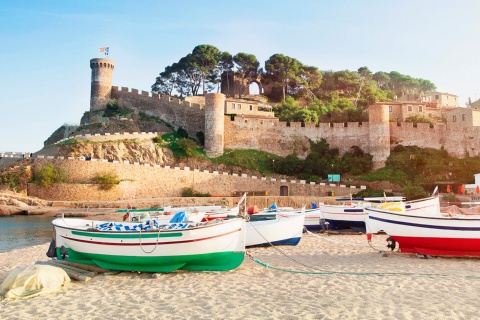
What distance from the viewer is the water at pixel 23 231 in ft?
49.2

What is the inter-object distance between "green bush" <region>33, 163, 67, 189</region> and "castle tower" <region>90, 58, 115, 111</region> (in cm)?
1590

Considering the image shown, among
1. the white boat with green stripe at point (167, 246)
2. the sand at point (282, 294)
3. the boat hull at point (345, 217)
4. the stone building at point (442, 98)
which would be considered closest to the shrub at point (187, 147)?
the boat hull at point (345, 217)

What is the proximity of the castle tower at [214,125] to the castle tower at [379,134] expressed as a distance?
12.8 m

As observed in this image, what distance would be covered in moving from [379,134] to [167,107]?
19.9 metres

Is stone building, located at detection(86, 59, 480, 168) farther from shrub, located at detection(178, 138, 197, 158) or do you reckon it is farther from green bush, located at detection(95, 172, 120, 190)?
green bush, located at detection(95, 172, 120, 190)

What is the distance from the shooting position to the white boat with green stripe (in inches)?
317

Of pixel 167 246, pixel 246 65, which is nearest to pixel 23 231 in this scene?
pixel 167 246

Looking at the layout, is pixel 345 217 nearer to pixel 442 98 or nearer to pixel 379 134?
pixel 379 134

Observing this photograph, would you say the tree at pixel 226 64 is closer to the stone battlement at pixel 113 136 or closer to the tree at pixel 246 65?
the tree at pixel 246 65

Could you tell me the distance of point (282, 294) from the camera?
6699 mm

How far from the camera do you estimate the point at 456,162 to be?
114 ft

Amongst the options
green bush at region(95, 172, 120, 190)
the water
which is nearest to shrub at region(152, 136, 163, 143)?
green bush at region(95, 172, 120, 190)

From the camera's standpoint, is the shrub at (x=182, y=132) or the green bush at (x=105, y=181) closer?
the green bush at (x=105, y=181)

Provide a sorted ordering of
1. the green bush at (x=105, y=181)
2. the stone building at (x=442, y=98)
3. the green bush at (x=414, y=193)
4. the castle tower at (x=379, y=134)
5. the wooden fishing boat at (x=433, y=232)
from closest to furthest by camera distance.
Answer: the wooden fishing boat at (x=433, y=232) < the green bush at (x=414, y=193) < the green bush at (x=105, y=181) < the castle tower at (x=379, y=134) < the stone building at (x=442, y=98)
